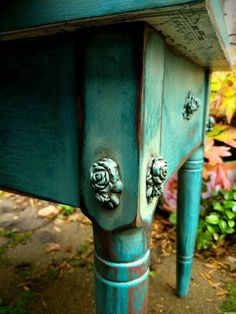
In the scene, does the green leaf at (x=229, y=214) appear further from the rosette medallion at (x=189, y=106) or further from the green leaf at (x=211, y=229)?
the rosette medallion at (x=189, y=106)

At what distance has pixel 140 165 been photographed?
0.38 metres

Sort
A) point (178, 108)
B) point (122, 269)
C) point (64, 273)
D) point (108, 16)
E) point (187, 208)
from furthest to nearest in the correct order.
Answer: point (64, 273) → point (187, 208) → point (178, 108) → point (122, 269) → point (108, 16)

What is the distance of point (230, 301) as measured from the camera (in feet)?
3.49

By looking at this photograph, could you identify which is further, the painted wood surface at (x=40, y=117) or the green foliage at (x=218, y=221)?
the green foliage at (x=218, y=221)

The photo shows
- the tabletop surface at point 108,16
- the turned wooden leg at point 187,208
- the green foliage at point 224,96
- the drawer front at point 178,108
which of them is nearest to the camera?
the tabletop surface at point 108,16

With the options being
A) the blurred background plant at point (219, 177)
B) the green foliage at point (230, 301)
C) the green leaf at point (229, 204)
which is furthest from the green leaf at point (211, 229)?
the green foliage at point (230, 301)

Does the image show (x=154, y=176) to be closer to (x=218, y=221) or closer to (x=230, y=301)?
(x=230, y=301)

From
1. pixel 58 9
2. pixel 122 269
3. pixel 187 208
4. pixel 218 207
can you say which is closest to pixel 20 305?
pixel 187 208

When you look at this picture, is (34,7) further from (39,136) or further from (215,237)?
(215,237)

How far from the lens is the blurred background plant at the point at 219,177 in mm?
1312

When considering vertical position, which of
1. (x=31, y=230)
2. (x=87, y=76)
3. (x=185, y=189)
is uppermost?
(x=87, y=76)

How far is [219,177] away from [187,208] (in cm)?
42

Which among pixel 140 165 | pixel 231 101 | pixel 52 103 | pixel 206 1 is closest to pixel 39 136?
pixel 52 103

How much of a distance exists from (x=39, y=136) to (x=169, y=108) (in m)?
0.23
